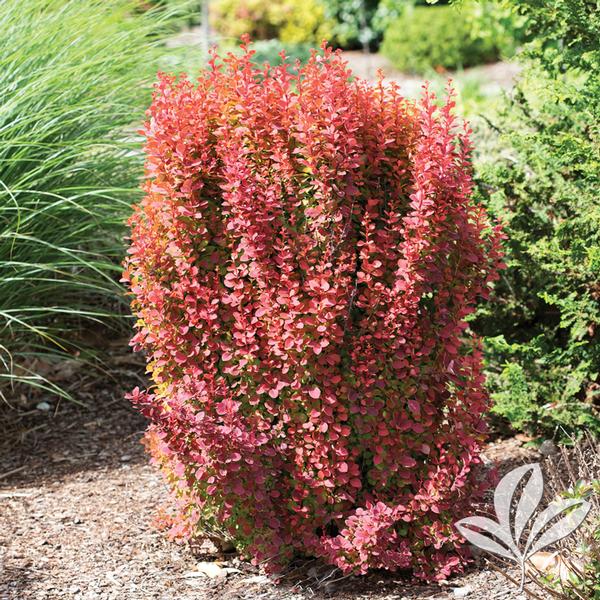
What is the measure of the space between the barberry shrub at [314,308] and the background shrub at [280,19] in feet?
48.1

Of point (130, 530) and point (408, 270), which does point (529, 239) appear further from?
point (130, 530)

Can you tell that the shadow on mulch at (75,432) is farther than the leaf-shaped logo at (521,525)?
Yes

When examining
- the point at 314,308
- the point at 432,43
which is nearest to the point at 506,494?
the point at 314,308

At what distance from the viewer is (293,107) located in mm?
2762

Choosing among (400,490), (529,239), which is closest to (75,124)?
(529,239)

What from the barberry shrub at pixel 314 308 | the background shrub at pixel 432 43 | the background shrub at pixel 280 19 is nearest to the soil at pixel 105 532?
the barberry shrub at pixel 314 308

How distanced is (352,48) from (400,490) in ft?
52.4

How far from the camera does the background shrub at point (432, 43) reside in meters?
14.8

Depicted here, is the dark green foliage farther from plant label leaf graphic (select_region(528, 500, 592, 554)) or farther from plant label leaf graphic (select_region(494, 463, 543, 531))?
plant label leaf graphic (select_region(528, 500, 592, 554))

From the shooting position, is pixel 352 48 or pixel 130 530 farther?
pixel 352 48

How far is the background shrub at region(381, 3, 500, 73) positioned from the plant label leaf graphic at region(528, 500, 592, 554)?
12.7 metres

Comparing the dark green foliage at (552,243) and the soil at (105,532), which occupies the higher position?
the dark green foliage at (552,243)

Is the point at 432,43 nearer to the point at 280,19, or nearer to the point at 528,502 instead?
the point at 280,19

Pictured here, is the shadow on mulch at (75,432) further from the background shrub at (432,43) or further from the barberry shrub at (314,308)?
the background shrub at (432,43)
